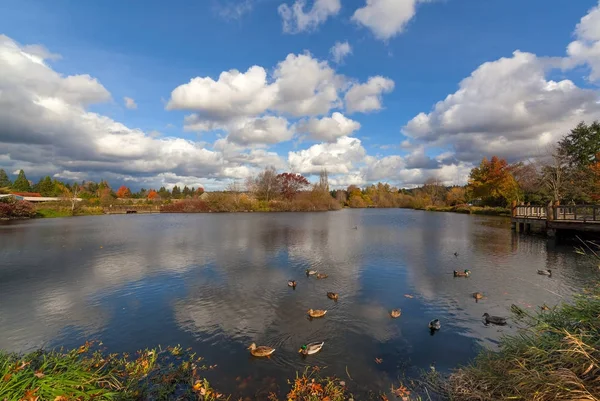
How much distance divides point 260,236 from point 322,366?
23.1 metres

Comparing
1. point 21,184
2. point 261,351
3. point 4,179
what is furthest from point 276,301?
point 4,179

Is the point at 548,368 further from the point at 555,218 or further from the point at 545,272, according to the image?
the point at 555,218

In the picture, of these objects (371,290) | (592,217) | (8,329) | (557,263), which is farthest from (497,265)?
(8,329)

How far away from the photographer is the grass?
3711 mm

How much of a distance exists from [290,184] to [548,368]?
86.6m

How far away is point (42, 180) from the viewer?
326ft

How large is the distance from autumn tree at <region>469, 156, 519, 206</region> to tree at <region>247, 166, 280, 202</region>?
50471 millimetres

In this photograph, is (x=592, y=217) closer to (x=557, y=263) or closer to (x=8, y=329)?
(x=557, y=263)

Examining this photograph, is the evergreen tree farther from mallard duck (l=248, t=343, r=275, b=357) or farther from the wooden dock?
the wooden dock

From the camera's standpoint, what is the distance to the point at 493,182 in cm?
6259

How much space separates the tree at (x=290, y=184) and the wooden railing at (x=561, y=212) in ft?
195

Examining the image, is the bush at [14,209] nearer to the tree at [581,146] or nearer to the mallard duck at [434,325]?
the mallard duck at [434,325]

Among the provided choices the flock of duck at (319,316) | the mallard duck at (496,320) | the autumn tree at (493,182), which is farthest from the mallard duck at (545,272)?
the autumn tree at (493,182)

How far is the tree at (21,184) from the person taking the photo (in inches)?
3935
